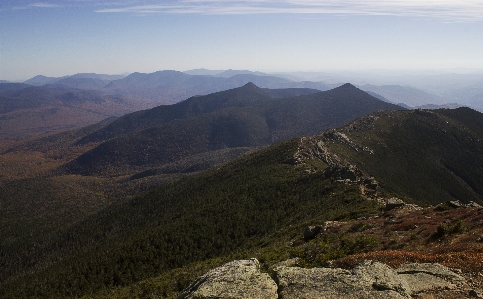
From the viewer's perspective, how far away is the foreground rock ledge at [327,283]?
11516 mm

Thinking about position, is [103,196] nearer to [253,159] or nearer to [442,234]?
[253,159]

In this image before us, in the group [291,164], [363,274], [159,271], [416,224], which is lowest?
[159,271]

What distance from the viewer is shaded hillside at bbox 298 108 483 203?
8050 cm

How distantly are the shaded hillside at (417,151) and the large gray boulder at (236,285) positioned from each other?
2539 inches

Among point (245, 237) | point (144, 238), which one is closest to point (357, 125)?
point (245, 237)

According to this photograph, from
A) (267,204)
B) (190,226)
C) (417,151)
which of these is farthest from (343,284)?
(417,151)

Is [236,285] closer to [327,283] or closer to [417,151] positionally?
[327,283]

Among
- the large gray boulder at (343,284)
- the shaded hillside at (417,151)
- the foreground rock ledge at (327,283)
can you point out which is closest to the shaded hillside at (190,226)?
the shaded hillside at (417,151)

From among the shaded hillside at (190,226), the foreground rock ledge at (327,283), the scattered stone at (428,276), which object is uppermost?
the foreground rock ledge at (327,283)

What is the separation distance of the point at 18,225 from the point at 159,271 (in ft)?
303

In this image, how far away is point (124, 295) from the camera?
35.2 meters

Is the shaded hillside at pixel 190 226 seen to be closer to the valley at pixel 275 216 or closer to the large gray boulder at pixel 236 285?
the valley at pixel 275 216

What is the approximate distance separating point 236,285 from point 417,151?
4009 inches

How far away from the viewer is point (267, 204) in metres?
60.6
